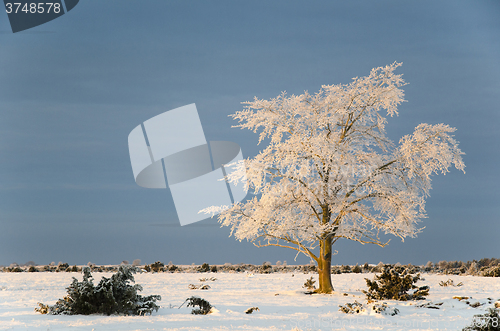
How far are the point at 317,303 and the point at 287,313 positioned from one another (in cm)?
241

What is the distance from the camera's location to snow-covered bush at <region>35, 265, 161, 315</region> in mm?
9484

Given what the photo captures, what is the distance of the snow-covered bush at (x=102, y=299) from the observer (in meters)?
9.48

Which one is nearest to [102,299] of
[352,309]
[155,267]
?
[352,309]

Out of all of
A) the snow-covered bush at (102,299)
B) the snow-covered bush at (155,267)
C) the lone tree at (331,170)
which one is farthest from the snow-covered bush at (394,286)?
the snow-covered bush at (155,267)

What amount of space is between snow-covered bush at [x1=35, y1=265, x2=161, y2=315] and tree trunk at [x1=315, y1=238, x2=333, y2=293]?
774 centimetres

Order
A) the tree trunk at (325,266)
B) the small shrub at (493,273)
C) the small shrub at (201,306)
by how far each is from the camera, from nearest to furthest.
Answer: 1. the small shrub at (201,306)
2. the tree trunk at (325,266)
3. the small shrub at (493,273)

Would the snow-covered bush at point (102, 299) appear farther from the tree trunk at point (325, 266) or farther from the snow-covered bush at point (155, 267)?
the snow-covered bush at point (155, 267)

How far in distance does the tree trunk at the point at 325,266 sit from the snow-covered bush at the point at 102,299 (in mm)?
7739

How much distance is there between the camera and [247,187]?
15648 mm

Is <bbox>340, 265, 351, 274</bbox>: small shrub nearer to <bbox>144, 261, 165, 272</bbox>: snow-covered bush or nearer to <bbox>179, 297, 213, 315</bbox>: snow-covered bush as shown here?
<bbox>144, 261, 165, 272</bbox>: snow-covered bush

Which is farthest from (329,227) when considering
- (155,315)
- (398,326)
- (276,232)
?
(155,315)

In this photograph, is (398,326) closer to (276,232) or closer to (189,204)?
(276,232)

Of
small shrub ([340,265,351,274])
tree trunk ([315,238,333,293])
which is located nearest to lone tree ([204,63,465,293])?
tree trunk ([315,238,333,293])

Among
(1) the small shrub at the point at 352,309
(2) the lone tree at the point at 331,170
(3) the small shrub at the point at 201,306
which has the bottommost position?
(1) the small shrub at the point at 352,309
